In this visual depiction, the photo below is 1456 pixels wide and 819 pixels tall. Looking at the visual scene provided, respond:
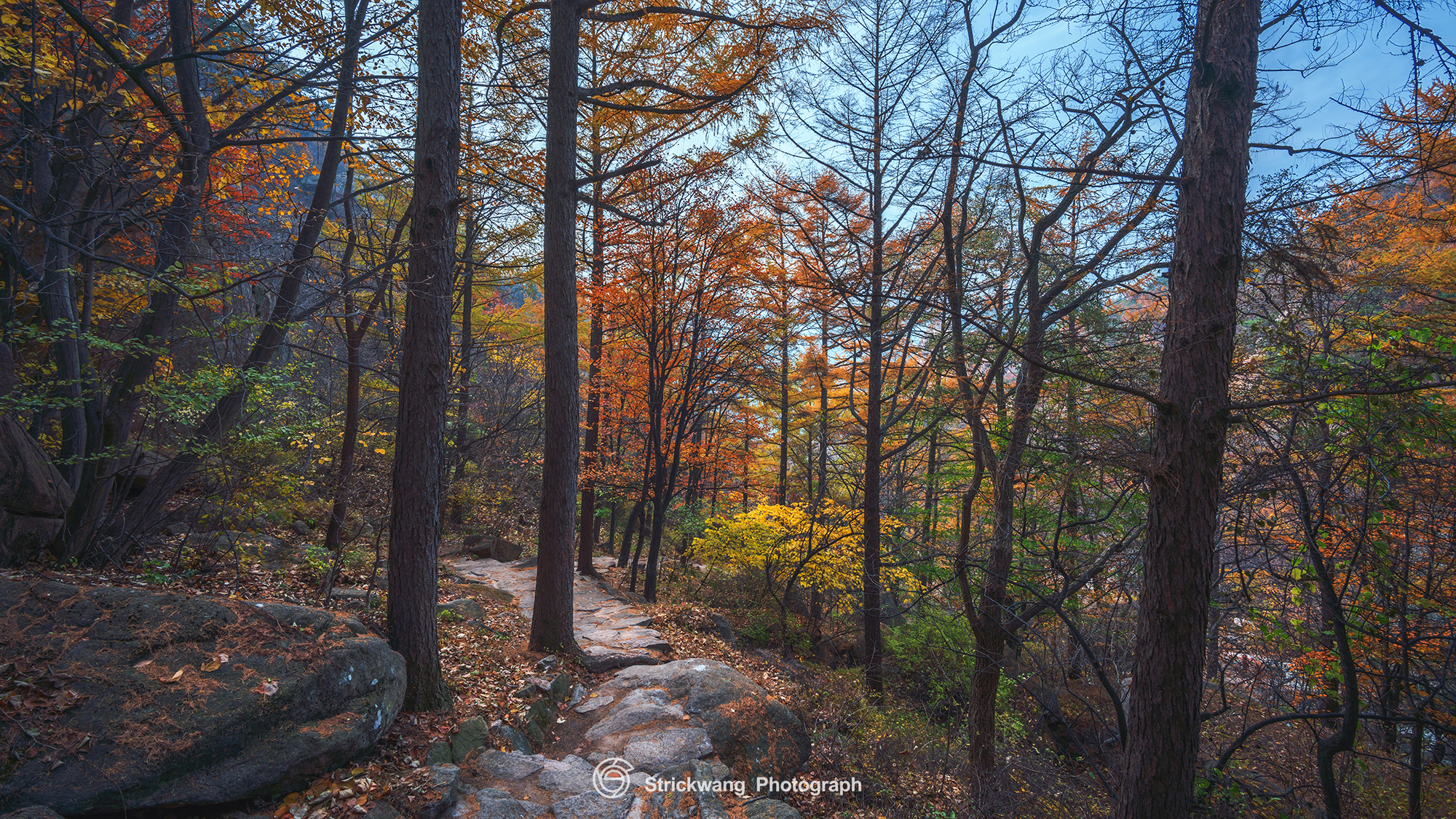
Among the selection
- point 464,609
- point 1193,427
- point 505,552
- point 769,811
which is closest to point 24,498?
point 464,609

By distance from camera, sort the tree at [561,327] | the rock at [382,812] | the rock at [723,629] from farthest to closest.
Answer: the rock at [723,629] < the tree at [561,327] < the rock at [382,812]

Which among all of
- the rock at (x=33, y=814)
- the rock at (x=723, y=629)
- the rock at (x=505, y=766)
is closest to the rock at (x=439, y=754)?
the rock at (x=505, y=766)

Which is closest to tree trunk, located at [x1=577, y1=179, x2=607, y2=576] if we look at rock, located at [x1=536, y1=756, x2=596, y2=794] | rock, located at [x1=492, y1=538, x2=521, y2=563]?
rock, located at [x1=492, y1=538, x2=521, y2=563]

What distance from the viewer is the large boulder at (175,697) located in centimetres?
238

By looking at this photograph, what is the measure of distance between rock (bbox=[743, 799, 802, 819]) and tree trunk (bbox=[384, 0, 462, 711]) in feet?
8.10

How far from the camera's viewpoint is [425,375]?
3.91m

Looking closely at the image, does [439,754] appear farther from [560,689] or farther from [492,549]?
[492,549]

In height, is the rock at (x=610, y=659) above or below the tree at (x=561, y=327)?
below

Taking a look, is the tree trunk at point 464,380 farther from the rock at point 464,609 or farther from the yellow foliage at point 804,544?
the yellow foliage at point 804,544

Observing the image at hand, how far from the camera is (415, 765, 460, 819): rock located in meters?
2.97

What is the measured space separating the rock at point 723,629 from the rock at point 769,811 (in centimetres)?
444

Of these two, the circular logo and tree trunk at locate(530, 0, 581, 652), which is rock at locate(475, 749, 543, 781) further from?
tree trunk at locate(530, 0, 581, 652)

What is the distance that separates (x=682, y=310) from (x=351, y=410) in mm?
6025

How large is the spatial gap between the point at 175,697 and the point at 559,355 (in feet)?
12.2
